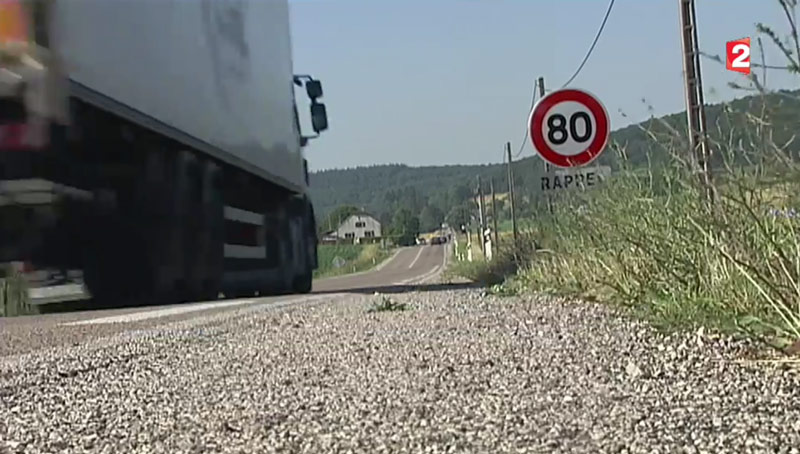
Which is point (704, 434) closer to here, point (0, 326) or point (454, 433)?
point (454, 433)

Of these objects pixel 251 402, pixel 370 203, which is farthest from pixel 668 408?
pixel 370 203

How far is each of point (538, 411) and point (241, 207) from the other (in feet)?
38.0

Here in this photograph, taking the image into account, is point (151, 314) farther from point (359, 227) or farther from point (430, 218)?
point (430, 218)

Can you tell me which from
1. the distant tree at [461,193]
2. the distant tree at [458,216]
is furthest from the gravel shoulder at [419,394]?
the distant tree at [458,216]

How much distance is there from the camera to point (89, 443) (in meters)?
4.44

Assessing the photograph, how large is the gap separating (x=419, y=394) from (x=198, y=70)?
28.2 ft

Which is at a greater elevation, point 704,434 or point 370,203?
point 370,203

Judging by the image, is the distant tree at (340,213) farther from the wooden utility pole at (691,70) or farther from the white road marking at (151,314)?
the wooden utility pole at (691,70)

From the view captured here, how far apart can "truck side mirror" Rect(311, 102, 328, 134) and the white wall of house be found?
78750 mm

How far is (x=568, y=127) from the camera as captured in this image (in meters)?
11.9

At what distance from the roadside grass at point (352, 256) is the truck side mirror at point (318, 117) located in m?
54.3

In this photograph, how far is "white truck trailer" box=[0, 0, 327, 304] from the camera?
8.97 metres

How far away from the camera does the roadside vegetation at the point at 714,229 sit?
214 inches

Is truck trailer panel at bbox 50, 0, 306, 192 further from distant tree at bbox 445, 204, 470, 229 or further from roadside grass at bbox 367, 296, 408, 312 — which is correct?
distant tree at bbox 445, 204, 470, 229
